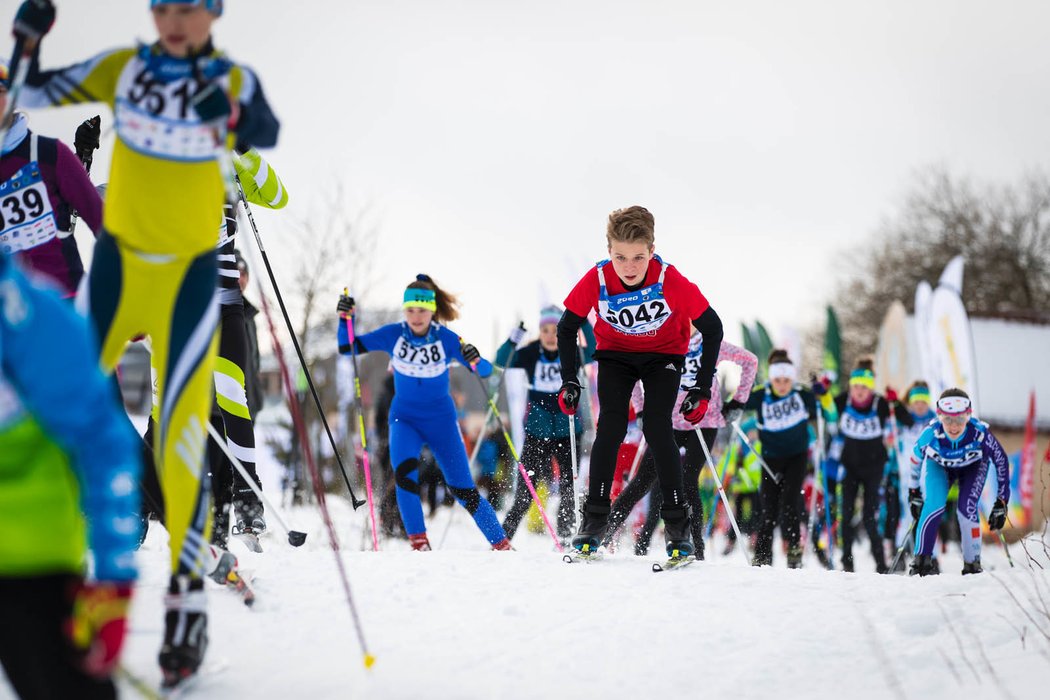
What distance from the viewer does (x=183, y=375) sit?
2.77 meters

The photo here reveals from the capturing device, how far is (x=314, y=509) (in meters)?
14.4

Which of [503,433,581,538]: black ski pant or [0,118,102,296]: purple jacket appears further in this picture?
[503,433,581,538]: black ski pant

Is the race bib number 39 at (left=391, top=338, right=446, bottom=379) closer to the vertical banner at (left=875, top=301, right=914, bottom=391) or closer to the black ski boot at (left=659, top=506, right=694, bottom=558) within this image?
the black ski boot at (left=659, top=506, right=694, bottom=558)

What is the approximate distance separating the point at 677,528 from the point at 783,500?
3.84 meters

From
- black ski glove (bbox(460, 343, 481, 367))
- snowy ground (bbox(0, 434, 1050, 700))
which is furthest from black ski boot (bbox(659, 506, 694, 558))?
black ski glove (bbox(460, 343, 481, 367))

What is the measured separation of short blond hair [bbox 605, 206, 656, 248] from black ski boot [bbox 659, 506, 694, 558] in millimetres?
1460

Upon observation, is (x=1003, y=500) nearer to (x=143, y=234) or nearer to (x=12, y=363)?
(x=143, y=234)

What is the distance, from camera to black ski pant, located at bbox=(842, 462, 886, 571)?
980 centimetres

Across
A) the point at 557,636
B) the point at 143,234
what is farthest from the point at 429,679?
the point at 143,234

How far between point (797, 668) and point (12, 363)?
2806 millimetres

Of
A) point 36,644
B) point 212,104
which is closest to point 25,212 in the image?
point 212,104

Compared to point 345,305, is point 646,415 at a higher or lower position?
lower

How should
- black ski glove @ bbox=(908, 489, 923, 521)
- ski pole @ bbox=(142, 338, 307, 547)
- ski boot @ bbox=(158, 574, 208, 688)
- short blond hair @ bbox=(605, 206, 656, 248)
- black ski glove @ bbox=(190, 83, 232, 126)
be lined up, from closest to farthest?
ski boot @ bbox=(158, 574, 208, 688) → black ski glove @ bbox=(190, 83, 232, 126) → ski pole @ bbox=(142, 338, 307, 547) → short blond hair @ bbox=(605, 206, 656, 248) → black ski glove @ bbox=(908, 489, 923, 521)

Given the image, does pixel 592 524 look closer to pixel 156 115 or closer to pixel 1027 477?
pixel 156 115
